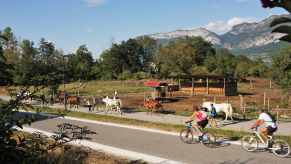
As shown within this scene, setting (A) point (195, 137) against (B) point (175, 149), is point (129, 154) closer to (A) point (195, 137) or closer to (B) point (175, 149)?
(B) point (175, 149)

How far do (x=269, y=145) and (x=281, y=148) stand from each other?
1.56 ft

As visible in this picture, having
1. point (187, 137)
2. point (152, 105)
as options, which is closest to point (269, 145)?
point (187, 137)

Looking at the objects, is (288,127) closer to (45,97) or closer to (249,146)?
(249,146)

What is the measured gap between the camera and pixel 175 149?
560 inches

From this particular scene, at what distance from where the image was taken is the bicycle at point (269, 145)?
41.9 ft

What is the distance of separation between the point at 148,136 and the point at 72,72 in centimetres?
1243

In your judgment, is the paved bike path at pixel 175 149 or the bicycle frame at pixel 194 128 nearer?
the paved bike path at pixel 175 149

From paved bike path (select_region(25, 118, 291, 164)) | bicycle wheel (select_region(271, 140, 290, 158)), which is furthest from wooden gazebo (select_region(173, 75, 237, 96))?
bicycle wheel (select_region(271, 140, 290, 158))

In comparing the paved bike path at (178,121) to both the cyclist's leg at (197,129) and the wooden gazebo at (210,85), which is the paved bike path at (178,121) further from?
the wooden gazebo at (210,85)

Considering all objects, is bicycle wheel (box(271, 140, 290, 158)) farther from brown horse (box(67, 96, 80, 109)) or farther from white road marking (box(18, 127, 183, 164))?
brown horse (box(67, 96, 80, 109))

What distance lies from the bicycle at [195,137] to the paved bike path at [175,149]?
0.24 m

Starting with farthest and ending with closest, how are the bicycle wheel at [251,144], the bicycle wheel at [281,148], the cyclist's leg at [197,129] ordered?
the cyclist's leg at [197,129]
the bicycle wheel at [251,144]
the bicycle wheel at [281,148]

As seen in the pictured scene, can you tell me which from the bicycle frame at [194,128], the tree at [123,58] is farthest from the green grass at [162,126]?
the tree at [123,58]

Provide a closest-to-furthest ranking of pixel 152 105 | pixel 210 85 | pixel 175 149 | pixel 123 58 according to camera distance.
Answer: pixel 175 149 → pixel 152 105 → pixel 210 85 → pixel 123 58
